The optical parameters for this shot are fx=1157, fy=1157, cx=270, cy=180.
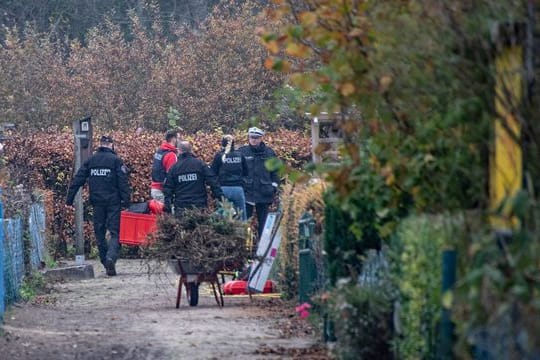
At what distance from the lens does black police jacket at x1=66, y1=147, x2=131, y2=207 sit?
18500 mm

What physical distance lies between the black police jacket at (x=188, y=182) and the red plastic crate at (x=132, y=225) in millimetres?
2431

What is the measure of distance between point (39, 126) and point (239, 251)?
54.0 ft

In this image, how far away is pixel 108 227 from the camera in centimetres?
1872

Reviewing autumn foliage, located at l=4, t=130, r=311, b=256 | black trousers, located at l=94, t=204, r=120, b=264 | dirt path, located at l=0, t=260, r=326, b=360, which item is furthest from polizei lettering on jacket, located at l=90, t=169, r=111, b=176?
autumn foliage, located at l=4, t=130, r=311, b=256

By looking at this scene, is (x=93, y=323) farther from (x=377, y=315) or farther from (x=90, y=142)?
(x=90, y=142)

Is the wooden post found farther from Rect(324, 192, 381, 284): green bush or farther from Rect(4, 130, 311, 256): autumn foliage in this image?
Rect(324, 192, 381, 284): green bush

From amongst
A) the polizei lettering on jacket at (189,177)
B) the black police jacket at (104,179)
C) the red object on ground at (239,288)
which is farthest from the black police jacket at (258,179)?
the red object on ground at (239,288)

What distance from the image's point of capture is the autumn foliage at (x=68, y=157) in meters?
21.8

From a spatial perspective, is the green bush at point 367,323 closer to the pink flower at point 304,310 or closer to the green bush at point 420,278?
the green bush at point 420,278

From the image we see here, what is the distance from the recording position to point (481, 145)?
6.76 meters

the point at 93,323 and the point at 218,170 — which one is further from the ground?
the point at 218,170

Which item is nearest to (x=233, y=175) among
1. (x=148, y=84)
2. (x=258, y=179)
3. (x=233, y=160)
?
(x=233, y=160)

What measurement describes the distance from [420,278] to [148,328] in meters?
5.36

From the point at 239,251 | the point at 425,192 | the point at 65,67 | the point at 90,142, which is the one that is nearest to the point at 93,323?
the point at 239,251
